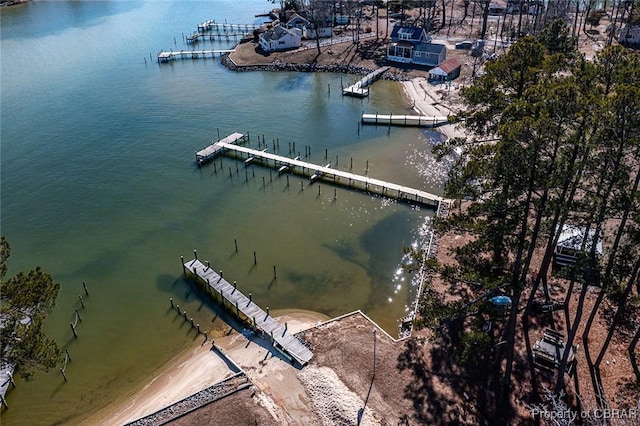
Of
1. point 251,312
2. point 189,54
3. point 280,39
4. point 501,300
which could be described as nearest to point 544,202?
point 501,300

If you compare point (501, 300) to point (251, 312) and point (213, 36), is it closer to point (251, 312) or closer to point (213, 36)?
point (251, 312)

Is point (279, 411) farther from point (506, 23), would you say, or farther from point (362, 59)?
point (506, 23)

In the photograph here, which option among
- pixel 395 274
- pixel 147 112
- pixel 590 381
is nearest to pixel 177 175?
pixel 147 112

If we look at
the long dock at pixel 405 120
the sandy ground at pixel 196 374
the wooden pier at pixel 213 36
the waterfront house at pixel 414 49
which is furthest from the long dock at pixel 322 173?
the wooden pier at pixel 213 36

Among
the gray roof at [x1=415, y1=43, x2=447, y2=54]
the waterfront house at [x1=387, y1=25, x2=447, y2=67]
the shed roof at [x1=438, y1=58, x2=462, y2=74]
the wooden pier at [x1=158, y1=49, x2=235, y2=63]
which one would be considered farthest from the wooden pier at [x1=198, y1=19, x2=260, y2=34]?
the shed roof at [x1=438, y1=58, x2=462, y2=74]

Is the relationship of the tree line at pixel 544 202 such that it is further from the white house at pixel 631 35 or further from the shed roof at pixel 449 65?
the white house at pixel 631 35
